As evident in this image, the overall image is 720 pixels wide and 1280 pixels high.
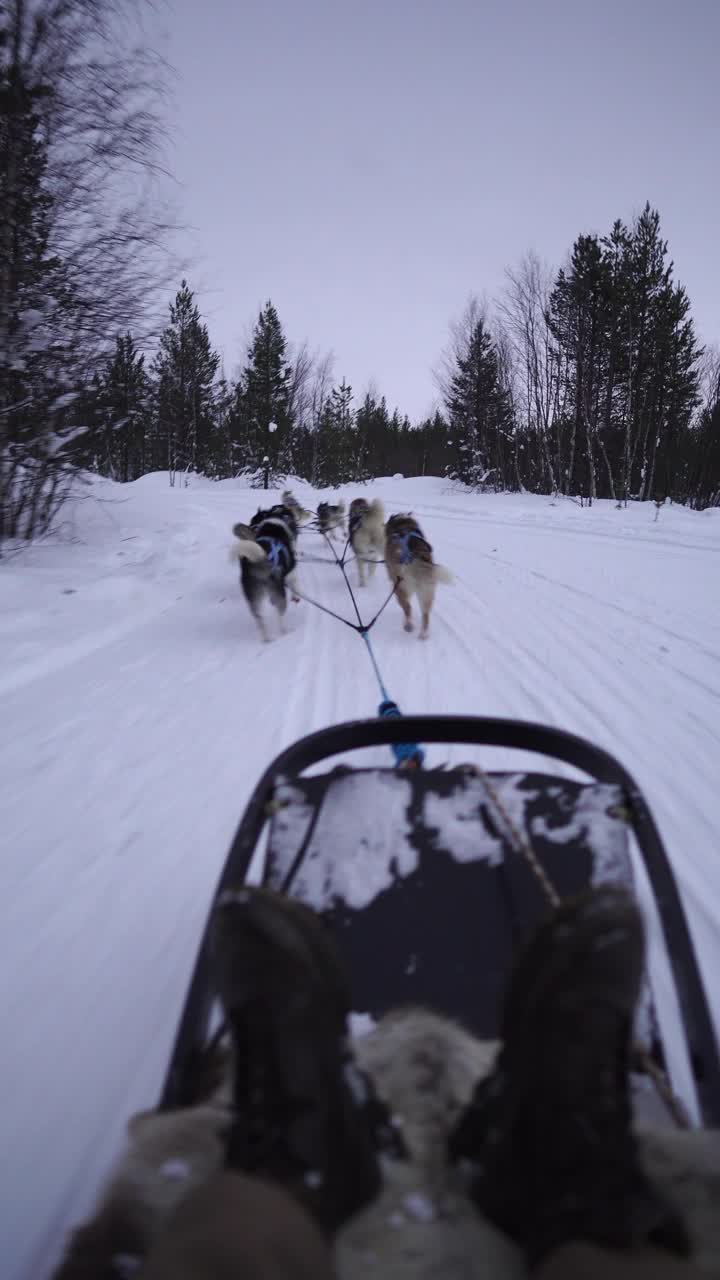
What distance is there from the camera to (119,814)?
101 inches

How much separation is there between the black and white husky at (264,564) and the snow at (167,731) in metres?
0.40

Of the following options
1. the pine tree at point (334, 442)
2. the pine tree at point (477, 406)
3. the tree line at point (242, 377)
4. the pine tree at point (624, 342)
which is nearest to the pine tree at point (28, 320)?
the tree line at point (242, 377)

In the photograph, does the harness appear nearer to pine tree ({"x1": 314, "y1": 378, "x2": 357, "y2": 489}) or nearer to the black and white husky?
the black and white husky

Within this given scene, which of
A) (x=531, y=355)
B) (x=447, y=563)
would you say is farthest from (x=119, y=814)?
(x=531, y=355)

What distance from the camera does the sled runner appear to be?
52.1 inches

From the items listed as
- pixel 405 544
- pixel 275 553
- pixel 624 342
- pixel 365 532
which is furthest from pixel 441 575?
pixel 624 342

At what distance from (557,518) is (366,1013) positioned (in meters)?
14.0

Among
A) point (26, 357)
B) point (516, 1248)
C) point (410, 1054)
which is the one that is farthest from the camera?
point (26, 357)

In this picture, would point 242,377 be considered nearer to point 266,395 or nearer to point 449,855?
point 266,395

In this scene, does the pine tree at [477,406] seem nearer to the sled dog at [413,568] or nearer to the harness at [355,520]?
the harness at [355,520]

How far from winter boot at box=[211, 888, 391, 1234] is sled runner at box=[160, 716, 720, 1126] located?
270 millimetres

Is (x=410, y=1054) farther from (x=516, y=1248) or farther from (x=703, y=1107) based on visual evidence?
(x=703, y=1107)

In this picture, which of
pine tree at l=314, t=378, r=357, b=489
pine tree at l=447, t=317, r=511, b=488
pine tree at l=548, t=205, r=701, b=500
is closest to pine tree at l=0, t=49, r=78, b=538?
pine tree at l=548, t=205, r=701, b=500

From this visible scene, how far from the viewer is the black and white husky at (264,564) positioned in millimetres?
5012
